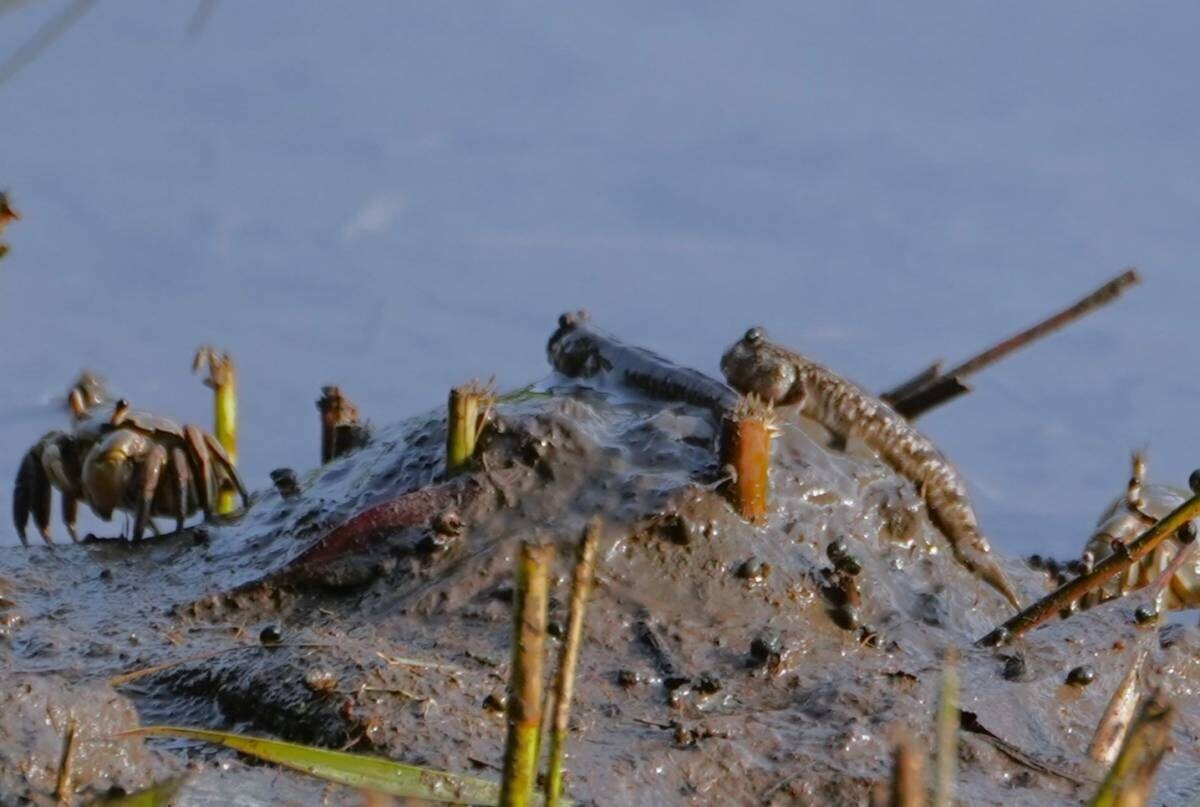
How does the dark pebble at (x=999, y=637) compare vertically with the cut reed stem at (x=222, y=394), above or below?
below

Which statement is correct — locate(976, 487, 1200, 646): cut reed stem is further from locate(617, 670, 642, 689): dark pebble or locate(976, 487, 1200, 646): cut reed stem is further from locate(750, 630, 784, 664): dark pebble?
locate(617, 670, 642, 689): dark pebble

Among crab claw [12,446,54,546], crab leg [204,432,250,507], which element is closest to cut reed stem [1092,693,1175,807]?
crab leg [204,432,250,507]

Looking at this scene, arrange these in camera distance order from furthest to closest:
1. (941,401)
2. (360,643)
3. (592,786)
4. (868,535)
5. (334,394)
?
1. (334,394)
2. (941,401)
3. (868,535)
4. (360,643)
5. (592,786)

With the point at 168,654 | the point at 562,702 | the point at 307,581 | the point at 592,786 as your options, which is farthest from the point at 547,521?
the point at 562,702

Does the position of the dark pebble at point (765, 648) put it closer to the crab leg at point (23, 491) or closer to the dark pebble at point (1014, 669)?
the dark pebble at point (1014, 669)

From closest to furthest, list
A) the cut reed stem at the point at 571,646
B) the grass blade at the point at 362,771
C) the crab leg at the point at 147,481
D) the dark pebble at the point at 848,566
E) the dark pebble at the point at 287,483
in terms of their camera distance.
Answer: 1. the cut reed stem at the point at 571,646
2. the grass blade at the point at 362,771
3. the dark pebble at the point at 848,566
4. the dark pebble at the point at 287,483
5. the crab leg at the point at 147,481

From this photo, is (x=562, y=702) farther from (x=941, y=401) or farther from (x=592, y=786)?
(x=941, y=401)

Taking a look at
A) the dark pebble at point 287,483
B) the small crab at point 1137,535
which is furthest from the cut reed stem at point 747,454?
the small crab at point 1137,535
